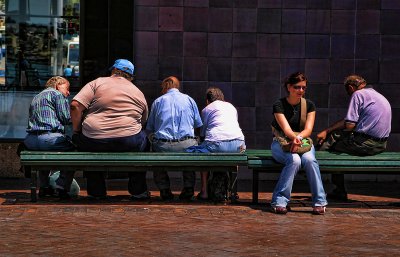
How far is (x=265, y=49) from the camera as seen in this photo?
1195cm

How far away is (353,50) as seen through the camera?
1204 cm

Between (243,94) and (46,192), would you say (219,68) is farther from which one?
(46,192)

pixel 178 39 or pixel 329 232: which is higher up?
pixel 178 39

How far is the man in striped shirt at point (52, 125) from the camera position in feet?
32.2

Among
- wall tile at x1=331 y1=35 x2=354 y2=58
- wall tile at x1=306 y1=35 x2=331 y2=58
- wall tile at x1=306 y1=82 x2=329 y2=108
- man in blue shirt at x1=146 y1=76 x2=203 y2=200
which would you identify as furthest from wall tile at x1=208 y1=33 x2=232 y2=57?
man in blue shirt at x1=146 y1=76 x2=203 y2=200

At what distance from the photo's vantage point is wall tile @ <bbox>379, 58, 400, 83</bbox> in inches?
475

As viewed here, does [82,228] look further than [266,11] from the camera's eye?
No

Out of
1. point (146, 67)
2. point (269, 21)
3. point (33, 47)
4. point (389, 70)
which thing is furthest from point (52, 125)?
point (389, 70)

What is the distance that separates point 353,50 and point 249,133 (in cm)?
177

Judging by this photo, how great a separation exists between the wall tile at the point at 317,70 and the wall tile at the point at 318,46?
8 centimetres

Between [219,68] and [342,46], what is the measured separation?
1.66 m

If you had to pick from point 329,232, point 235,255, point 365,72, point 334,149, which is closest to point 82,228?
point 235,255

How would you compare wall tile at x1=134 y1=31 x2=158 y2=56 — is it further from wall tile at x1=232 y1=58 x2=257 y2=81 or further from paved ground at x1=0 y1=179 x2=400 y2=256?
paved ground at x1=0 y1=179 x2=400 y2=256

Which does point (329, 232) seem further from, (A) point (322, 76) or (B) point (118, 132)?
(A) point (322, 76)
